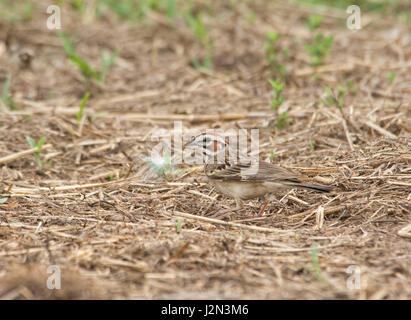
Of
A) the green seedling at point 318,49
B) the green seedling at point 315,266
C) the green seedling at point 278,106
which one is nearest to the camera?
the green seedling at point 315,266

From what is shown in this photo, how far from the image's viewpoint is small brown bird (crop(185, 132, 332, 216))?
5.50m

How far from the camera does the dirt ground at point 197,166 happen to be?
13.7 ft

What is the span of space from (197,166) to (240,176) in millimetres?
1367

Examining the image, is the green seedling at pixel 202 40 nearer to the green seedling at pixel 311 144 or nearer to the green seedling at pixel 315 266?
the green seedling at pixel 311 144

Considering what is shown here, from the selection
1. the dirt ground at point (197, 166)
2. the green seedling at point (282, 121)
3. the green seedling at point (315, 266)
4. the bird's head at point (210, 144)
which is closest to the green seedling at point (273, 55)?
the dirt ground at point (197, 166)

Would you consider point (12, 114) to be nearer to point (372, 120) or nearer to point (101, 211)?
point (101, 211)

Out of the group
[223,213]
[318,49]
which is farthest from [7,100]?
[318,49]

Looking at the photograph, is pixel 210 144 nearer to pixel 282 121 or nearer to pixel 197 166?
pixel 197 166

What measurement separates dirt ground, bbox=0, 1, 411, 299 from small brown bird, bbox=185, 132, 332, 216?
264mm

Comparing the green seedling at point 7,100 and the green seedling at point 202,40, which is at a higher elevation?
the green seedling at point 202,40

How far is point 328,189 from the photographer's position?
5176 mm

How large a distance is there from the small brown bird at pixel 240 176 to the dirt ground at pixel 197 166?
26 cm
